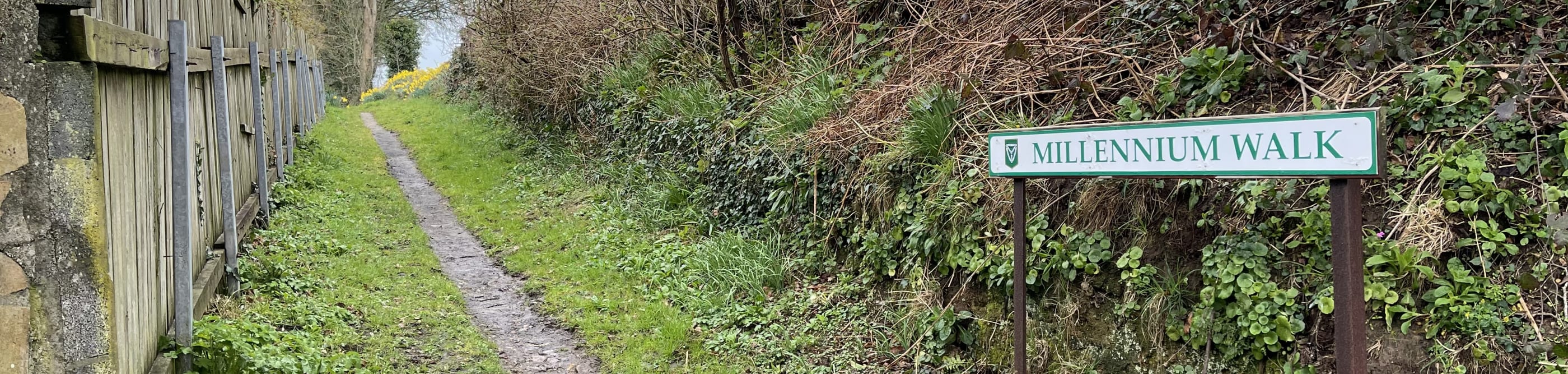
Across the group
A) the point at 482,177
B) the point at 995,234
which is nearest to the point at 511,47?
the point at 482,177

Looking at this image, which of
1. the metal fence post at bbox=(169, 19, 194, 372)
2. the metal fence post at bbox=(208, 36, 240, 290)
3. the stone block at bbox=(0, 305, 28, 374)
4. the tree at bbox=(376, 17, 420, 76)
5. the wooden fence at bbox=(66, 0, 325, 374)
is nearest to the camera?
the stone block at bbox=(0, 305, 28, 374)

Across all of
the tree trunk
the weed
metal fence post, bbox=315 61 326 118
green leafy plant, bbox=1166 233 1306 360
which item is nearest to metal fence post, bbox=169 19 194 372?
the weed

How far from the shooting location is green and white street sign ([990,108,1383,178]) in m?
2.66

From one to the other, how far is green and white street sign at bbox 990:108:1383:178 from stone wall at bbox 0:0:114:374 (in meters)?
3.43

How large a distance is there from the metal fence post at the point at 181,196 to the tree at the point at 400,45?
2972 cm

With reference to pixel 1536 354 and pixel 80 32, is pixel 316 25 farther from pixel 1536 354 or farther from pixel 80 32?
pixel 1536 354

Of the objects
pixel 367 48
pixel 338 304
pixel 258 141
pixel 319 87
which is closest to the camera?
pixel 338 304

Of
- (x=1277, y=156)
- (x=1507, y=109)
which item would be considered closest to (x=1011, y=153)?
(x=1277, y=156)

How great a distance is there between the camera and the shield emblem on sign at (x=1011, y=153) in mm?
3697

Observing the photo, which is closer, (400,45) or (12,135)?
(12,135)

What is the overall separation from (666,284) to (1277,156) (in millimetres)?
4604

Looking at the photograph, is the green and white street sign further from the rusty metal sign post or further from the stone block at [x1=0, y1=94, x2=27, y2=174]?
the stone block at [x1=0, y1=94, x2=27, y2=174]

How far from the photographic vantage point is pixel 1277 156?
2.82m

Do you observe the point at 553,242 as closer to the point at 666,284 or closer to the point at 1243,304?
the point at 666,284
